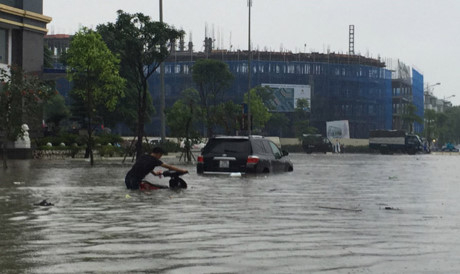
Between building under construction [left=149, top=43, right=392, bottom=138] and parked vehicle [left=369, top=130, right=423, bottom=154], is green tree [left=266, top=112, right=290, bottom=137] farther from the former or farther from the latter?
parked vehicle [left=369, top=130, right=423, bottom=154]

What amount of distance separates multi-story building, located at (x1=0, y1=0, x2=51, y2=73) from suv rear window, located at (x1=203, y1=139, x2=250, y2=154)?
2257 centimetres

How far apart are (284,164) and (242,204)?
14008 millimetres

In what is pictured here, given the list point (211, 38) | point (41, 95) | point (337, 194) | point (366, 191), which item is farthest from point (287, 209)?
point (211, 38)

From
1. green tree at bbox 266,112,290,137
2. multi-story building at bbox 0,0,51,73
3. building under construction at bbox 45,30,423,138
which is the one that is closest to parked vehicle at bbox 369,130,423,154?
green tree at bbox 266,112,290,137

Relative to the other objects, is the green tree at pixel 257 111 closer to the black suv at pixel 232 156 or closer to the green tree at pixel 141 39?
the green tree at pixel 141 39

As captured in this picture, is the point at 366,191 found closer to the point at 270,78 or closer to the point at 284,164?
the point at 284,164

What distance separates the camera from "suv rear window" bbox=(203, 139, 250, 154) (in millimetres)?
26141

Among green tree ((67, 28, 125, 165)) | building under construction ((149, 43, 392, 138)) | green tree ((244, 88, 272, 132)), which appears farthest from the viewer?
building under construction ((149, 43, 392, 138))

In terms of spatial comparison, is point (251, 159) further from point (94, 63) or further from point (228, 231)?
point (94, 63)

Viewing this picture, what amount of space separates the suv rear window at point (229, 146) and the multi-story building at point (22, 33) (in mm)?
22573

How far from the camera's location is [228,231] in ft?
35.2

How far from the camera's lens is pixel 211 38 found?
146125 mm

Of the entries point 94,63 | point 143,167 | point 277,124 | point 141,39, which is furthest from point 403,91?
point 143,167

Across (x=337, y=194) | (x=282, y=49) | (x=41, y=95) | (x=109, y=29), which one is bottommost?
(x=337, y=194)
